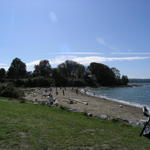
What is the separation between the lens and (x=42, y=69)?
311 feet

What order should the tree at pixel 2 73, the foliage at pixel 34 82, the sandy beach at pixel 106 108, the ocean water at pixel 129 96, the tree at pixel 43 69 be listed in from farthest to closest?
the tree at pixel 43 69 < the tree at pixel 2 73 < the foliage at pixel 34 82 < the ocean water at pixel 129 96 < the sandy beach at pixel 106 108

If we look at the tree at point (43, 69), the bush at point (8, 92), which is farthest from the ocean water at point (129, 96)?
the tree at point (43, 69)

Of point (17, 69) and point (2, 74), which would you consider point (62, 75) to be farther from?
point (2, 74)

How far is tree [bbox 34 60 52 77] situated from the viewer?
304 feet

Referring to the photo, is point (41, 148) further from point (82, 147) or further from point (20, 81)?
point (20, 81)

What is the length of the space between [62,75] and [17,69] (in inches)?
875

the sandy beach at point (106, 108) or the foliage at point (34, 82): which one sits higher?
the foliage at point (34, 82)

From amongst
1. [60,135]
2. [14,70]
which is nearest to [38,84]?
[14,70]

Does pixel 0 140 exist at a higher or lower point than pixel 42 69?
lower

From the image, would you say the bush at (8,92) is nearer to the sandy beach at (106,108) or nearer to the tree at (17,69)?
the sandy beach at (106,108)

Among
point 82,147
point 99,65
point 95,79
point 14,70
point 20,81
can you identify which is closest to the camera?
point 82,147

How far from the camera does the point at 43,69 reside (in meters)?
94.7

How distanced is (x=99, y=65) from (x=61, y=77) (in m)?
30.2

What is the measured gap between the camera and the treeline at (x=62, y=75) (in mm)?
80062
